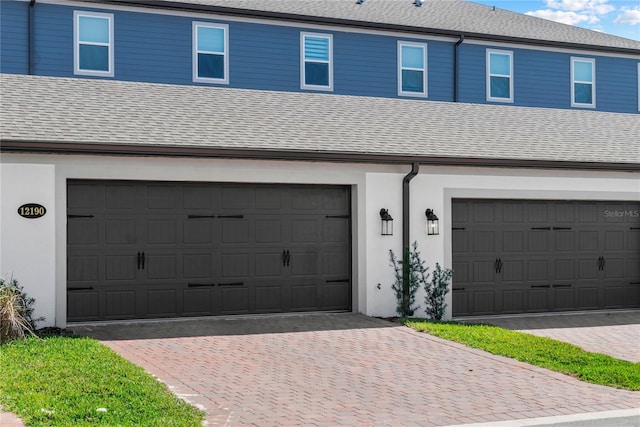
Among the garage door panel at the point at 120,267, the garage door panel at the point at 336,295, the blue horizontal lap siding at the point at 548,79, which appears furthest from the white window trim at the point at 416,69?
the garage door panel at the point at 120,267

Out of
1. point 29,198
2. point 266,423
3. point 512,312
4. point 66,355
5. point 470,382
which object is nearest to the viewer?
point 266,423

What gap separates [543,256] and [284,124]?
5824 millimetres

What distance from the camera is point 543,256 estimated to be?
16.2 metres

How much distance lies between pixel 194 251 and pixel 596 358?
6.80 metres

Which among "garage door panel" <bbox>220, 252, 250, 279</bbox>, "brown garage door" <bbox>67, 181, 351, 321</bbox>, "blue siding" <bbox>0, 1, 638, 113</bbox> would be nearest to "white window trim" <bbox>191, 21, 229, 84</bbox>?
"blue siding" <bbox>0, 1, 638, 113</bbox>

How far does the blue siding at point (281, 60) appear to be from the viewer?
61.2 ft

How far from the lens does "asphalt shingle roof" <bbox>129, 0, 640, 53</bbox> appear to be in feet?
68.6

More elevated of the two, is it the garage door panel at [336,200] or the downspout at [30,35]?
the downspout at [30,35]

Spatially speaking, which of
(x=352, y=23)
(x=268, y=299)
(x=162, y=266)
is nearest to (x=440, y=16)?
(x=352, y=23)

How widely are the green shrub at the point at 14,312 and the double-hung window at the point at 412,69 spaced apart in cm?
1235

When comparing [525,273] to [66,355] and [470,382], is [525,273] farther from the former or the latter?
[66,355]

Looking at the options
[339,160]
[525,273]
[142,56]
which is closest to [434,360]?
[339,160]

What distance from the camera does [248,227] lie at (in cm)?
1434

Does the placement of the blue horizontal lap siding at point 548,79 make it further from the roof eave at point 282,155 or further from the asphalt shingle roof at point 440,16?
the roof eave at point 282,155
